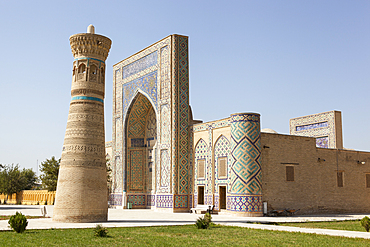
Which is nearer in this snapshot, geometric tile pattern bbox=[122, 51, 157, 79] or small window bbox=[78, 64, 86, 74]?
small window bbox=[78, 64, 86, 74]

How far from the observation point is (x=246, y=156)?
17344 mm

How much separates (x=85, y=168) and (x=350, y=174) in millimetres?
14003

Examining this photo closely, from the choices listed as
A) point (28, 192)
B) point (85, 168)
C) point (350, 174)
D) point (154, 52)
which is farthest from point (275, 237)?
point (28, 192)

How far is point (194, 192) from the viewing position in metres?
20.4

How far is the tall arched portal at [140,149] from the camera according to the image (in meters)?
24.2

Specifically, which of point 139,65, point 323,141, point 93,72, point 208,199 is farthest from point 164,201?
point 323,141

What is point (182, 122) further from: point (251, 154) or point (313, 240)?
point (313, 240)

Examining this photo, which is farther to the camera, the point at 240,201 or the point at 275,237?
the point at 240,201

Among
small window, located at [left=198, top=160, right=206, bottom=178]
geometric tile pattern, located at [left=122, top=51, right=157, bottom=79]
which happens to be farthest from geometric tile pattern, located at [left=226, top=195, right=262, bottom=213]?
geometric tile pattern, located at [left=122, top=51, right=157, bottom=79]

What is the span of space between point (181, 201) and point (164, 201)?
96 cm

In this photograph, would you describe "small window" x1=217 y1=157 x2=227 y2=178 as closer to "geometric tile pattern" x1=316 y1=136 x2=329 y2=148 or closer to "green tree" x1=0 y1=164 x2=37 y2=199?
"geometric tile pattern" x1=316 y1=136 x2=329 y2=148

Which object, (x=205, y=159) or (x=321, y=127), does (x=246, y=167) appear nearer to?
(x=205, y=159)

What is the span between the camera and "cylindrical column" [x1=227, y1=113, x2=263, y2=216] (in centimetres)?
1722

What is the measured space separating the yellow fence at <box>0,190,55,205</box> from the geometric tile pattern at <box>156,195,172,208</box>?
12.8 m
